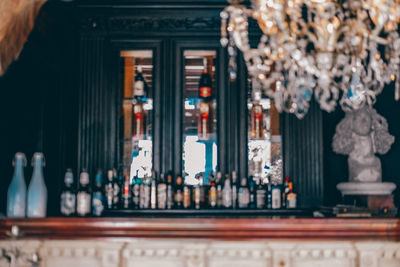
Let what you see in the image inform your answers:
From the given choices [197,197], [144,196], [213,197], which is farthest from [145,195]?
[213,197]

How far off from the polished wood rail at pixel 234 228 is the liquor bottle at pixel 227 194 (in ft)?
2.26

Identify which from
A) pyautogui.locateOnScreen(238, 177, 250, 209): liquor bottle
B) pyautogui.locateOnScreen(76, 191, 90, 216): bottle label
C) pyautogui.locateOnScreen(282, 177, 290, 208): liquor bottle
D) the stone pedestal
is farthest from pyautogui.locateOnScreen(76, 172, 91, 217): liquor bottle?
the stone pedestal

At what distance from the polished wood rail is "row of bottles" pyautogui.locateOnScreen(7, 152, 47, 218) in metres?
0.24

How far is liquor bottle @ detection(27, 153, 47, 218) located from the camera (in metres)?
2.54

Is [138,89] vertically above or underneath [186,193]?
above

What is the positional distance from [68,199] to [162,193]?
0.57 m

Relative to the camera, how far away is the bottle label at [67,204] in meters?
2.82

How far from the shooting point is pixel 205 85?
3.13 m

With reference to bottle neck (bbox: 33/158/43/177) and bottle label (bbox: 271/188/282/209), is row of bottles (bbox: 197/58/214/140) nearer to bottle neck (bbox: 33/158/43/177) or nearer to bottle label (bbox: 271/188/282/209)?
bottle label (bbox: 271/188/282/209)

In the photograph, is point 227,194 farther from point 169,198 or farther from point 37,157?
point 37,157

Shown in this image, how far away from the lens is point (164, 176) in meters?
3.02

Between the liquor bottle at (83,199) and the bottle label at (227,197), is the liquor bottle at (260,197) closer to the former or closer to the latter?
the bottle label at (227,197)

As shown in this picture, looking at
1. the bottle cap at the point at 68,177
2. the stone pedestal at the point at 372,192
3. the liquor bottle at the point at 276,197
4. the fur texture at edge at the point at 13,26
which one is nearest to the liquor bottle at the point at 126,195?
the bottle cap at the point at 68,177

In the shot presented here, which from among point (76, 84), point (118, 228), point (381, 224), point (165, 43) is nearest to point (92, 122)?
point (76, 84)
